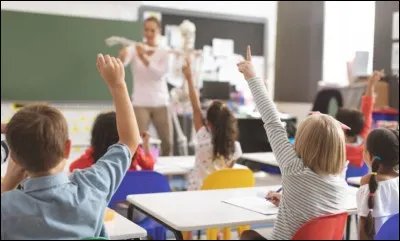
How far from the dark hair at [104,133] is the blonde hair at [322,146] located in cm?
118

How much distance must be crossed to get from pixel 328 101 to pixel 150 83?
229cm

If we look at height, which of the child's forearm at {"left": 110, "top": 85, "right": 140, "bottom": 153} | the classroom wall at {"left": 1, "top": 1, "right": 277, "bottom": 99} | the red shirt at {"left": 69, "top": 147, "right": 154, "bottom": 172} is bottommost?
the red shirt at {"left": 69, "top": 147, "right": 154, "bottom": 172}

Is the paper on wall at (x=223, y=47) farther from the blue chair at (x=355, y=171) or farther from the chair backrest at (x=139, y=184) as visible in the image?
the chair backrest at (x=139, y=184)

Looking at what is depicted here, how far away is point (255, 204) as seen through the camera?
2.20 meters

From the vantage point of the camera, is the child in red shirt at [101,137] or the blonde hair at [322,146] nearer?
the blonde hair at [322,146]

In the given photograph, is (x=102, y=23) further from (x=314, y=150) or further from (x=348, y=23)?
(x=314, y=150)

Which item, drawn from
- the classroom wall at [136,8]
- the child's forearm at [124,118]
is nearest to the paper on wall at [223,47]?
the classroom wall at [136,8]

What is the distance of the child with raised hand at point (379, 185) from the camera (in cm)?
224

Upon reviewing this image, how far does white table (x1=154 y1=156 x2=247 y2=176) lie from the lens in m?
3.20

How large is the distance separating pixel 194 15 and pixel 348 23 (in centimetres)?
208

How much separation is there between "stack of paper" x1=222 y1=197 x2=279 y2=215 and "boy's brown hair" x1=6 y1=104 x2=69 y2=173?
104 cm

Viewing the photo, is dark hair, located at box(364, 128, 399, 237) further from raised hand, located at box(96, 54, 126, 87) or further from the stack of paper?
raised hand, located at box(96, 54, 126, 87)

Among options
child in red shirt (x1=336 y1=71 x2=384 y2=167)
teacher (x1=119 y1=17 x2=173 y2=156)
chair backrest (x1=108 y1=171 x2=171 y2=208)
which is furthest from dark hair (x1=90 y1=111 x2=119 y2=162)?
Result: teacher (x1=119 y1=17 x2=173 y2=156)

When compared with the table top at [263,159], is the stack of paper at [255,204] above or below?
above
